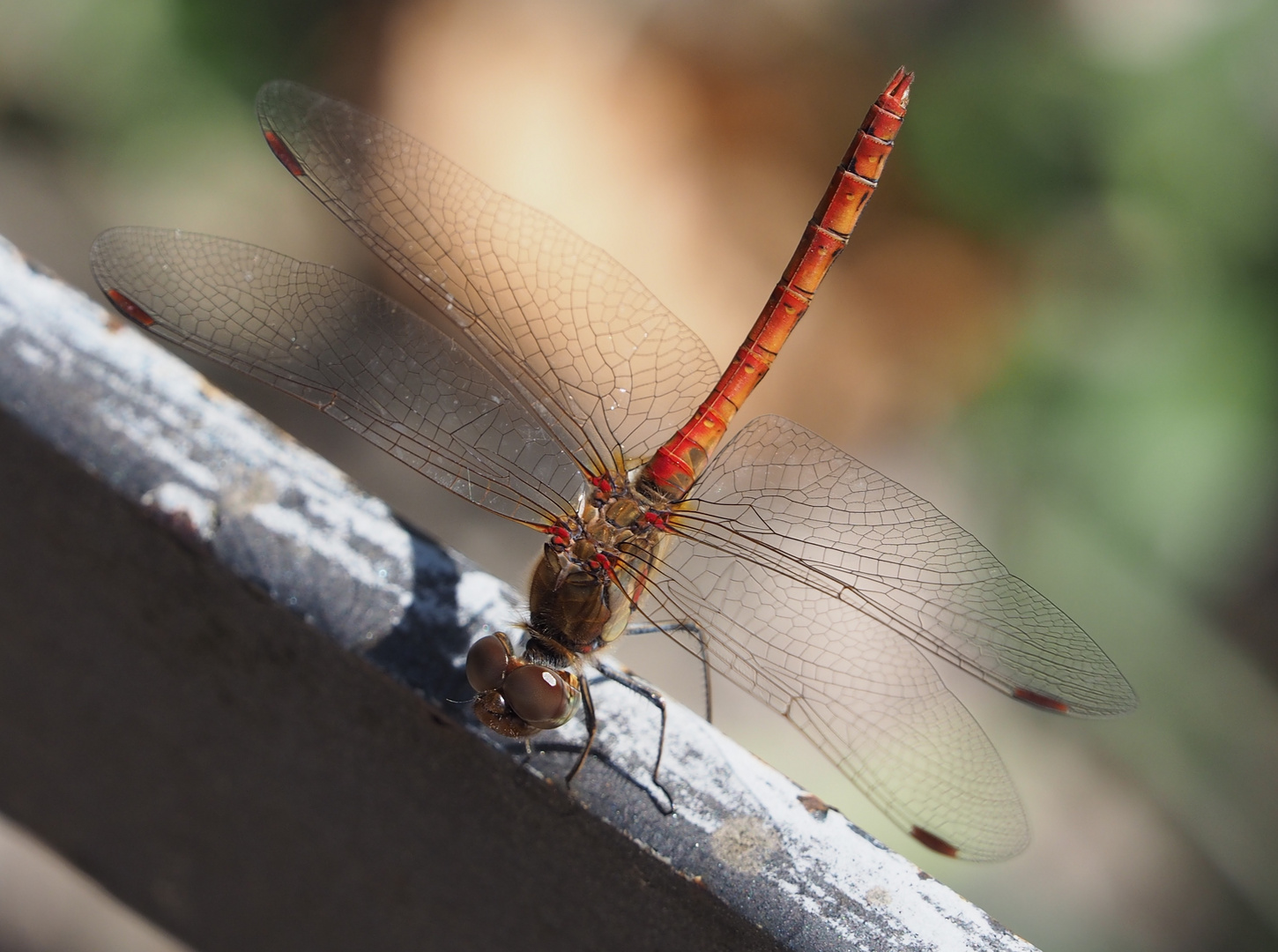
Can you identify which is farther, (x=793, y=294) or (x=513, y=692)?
(x=793, y=294)

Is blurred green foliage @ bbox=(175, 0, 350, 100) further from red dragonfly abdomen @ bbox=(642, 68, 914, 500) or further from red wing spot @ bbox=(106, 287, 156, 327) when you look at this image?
red dragonfly abdomen @ bbox=(642, 68, 914, 500)

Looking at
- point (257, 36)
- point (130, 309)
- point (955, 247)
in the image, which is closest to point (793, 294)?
point (130, 309)

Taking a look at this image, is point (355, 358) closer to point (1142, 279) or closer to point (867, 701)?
point (867, 701)

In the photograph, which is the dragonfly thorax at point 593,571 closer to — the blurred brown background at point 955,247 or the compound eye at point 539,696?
the compound eye at point 539,696

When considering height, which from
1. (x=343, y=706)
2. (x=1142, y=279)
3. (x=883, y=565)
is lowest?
(x=343, y=706)

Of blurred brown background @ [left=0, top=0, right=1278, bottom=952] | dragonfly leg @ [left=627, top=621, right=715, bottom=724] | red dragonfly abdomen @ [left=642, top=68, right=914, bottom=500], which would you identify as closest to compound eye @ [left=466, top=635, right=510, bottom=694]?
dragonfly leg @ [left=627, top=621, right=715, bottom=724]
